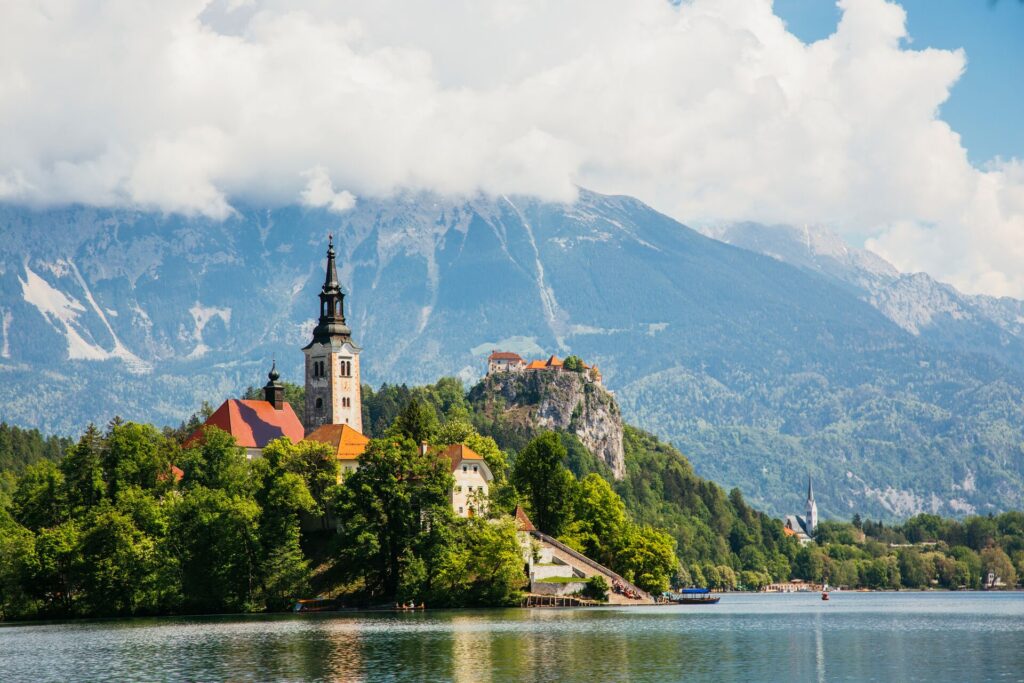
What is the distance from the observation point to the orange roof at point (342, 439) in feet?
506

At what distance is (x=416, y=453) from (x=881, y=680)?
69657 mm

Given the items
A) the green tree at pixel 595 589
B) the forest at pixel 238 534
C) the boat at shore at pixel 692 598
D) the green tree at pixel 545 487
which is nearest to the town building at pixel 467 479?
the forest at pixel 238 534

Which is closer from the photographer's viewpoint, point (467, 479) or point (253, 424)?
point (467, 479)

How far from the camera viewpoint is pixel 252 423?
167500mm

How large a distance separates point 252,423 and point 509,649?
268 feet

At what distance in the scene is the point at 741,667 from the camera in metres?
82.8

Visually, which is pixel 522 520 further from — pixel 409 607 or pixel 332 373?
A: pixel 332 373

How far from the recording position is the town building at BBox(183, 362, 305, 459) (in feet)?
539

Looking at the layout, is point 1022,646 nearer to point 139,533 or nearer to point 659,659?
point 659,659

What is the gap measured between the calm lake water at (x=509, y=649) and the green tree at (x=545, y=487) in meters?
21.7

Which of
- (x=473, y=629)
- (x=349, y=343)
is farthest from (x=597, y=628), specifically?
(x=349, y=343)

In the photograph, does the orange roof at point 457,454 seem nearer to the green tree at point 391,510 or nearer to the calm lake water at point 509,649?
the green tree at point 391,510

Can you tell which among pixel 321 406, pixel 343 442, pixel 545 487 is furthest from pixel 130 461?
pixel 545 487

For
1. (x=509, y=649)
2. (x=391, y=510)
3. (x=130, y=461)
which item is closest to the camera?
(x=509, y=649)
